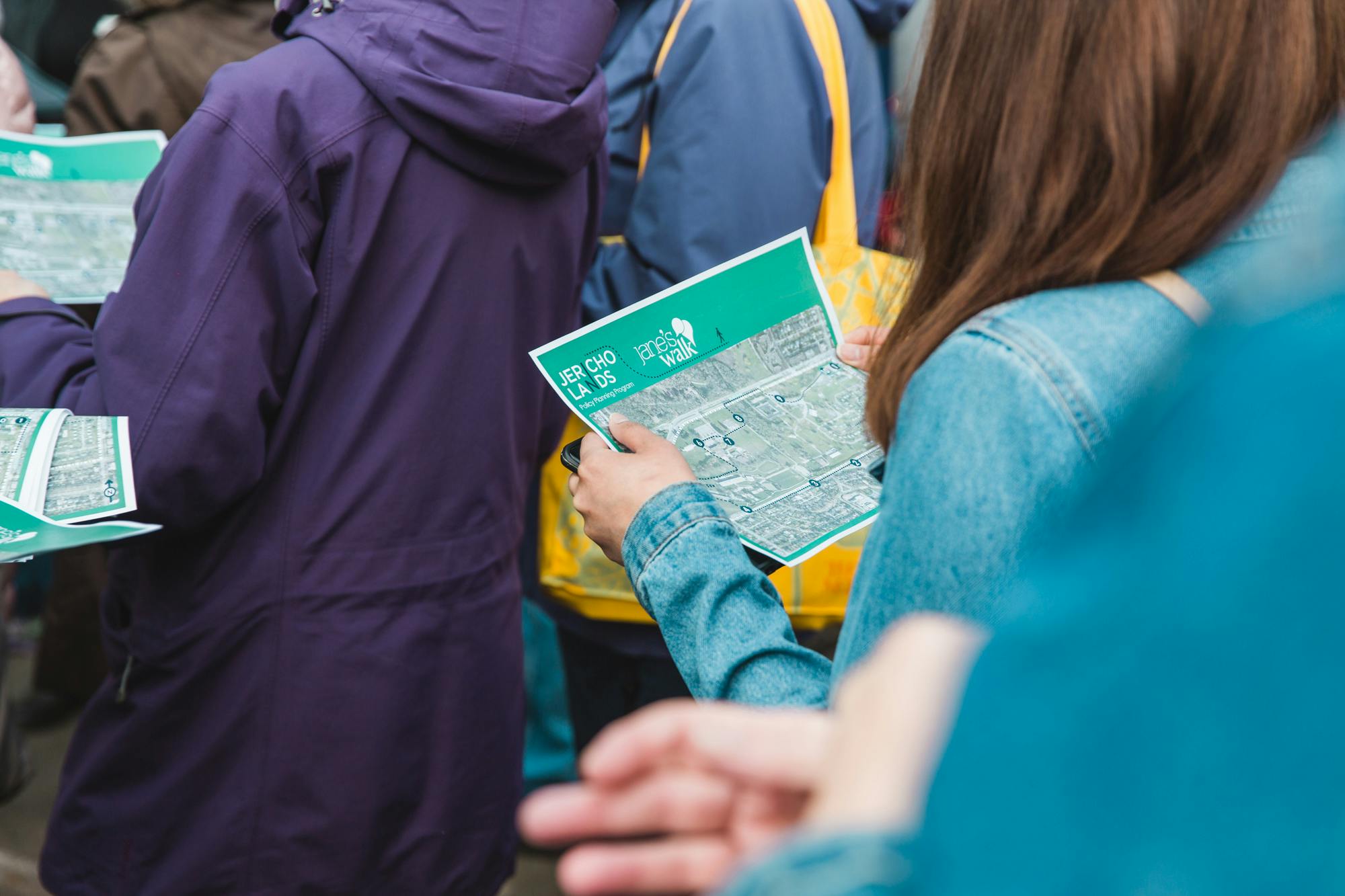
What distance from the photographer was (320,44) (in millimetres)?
1430

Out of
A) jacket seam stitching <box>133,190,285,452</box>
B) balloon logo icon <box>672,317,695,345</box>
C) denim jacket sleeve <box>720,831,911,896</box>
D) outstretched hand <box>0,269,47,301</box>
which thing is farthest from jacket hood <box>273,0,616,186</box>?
denim jacket sleeve <box>720,831,911,896</box>

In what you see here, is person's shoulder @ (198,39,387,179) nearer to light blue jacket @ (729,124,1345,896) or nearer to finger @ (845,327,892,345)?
finger @ (845,327,892,345)

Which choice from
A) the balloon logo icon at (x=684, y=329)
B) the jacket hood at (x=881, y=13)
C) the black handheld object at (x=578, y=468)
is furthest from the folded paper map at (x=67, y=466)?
the jacket hood at (x=881, y=13)

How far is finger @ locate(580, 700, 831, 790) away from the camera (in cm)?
54

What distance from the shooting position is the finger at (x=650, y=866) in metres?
0.53

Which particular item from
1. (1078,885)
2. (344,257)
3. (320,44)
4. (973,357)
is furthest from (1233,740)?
(320,44)

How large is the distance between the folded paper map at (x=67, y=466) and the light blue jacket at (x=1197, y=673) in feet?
3.37

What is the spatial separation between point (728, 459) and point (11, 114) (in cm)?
138

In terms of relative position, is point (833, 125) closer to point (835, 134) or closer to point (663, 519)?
point (835, 134)

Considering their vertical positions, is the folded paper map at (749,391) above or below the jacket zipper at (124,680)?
above

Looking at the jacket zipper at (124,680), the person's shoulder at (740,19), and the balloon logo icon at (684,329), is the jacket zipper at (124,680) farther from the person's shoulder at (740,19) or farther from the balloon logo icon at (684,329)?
the person's shoulder at (740,19)

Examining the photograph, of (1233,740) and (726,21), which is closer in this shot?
(1233,740)

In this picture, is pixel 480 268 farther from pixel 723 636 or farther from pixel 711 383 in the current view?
pixel 723 636

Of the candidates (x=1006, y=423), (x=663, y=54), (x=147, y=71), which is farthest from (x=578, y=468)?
(x=147, y=71)
